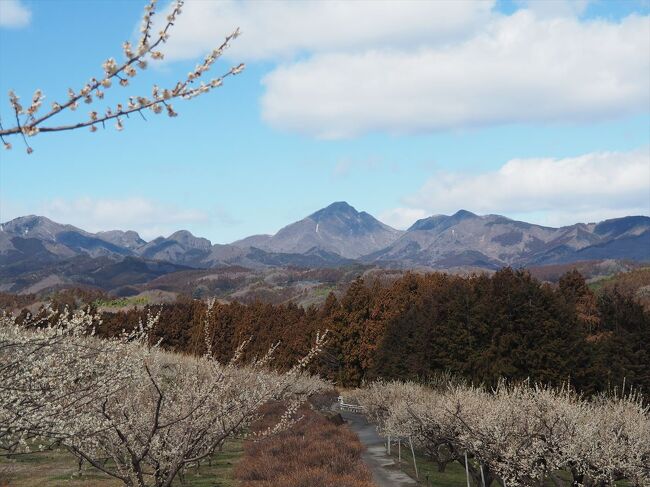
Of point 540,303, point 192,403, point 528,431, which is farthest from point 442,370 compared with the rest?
point 192,403

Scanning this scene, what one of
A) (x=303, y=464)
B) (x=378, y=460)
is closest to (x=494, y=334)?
(x=378, y=460)

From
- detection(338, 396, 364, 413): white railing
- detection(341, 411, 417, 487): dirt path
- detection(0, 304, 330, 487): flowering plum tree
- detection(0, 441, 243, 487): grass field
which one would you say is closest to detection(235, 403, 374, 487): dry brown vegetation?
detection(0, 441, 243, 487): grass field

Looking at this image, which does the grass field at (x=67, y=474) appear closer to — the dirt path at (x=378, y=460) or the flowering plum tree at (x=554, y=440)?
the dirt path at (x=378, y=460)

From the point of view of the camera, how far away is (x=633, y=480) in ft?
74.2

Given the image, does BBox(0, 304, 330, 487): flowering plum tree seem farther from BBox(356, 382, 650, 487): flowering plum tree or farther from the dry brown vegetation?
BBox(356, 382, 650, 487): flowering plum tree

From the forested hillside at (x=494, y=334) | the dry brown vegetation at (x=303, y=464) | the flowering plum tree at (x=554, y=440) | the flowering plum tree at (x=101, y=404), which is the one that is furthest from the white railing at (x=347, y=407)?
the flowering plum tree at (x=101, y=404)

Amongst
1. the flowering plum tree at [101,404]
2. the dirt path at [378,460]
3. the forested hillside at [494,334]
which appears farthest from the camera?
the forested hillside at [494,334]

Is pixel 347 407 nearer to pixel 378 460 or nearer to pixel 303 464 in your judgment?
pixel 378 460

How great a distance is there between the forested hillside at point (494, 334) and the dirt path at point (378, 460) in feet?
18.4

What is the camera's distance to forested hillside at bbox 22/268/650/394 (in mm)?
45156

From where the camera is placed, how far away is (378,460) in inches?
1644

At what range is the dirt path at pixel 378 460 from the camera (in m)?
33.9

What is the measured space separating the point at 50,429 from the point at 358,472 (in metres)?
15.6

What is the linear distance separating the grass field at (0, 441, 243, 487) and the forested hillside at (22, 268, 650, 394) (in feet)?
28.8
